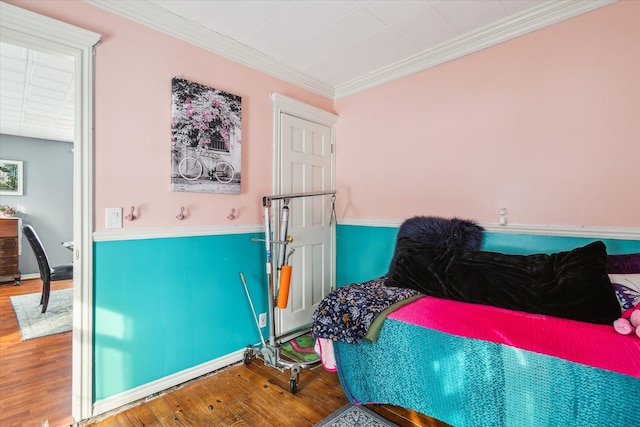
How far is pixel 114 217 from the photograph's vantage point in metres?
1.82

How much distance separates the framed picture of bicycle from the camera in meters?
2.04

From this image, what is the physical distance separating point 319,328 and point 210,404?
821 millimetres

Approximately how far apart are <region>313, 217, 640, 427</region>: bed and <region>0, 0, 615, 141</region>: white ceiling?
1515mm

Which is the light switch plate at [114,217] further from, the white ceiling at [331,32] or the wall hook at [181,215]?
the white ceiling at [331,32]

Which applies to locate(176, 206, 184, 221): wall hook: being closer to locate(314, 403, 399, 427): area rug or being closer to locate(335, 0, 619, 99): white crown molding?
locate(314, 403, 399, 427): area rug

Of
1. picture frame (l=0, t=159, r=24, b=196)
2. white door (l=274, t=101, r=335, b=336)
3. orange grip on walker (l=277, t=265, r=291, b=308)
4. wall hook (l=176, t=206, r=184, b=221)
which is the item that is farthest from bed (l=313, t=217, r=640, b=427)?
picture frame (l=0, t=159, r=24, b=196)

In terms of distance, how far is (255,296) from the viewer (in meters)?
2.52

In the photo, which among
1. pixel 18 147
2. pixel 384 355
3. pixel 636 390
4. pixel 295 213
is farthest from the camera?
pixel 18 147

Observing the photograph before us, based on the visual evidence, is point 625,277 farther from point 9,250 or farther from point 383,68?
point 9,250

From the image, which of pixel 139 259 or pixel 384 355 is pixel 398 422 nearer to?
pixel 384 355

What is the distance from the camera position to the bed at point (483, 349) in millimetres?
1146

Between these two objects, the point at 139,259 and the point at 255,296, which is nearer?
the point at 139,259

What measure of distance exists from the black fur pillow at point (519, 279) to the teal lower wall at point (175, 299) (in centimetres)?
38

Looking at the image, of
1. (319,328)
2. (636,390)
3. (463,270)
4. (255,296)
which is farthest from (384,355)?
(255,296)
